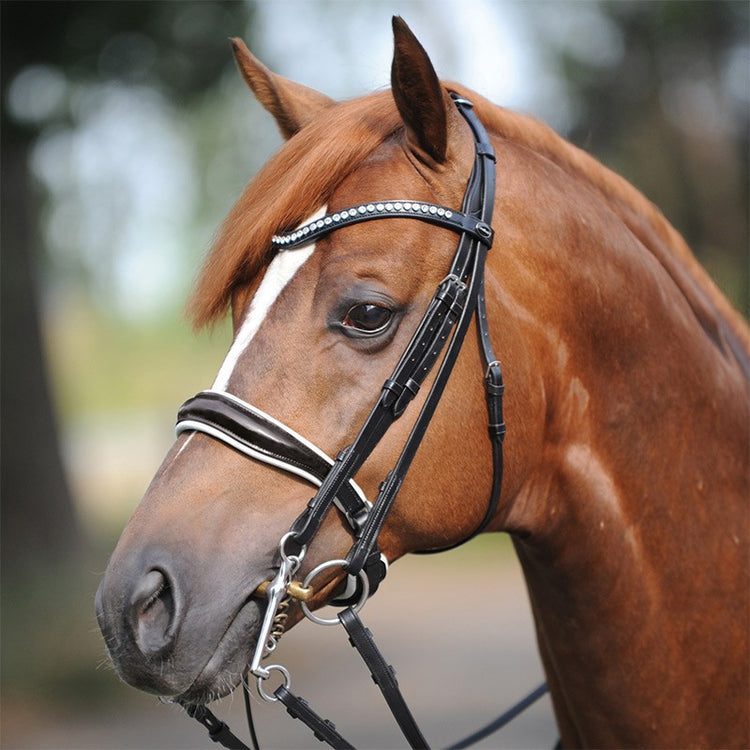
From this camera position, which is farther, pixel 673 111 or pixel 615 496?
pixel 673 111

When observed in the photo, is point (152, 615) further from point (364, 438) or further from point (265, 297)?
point (265, 297)

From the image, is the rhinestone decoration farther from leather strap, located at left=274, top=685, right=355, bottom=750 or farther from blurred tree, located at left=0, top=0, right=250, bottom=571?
blurred tree, located at left=0, top=0, right=250, bottom=571

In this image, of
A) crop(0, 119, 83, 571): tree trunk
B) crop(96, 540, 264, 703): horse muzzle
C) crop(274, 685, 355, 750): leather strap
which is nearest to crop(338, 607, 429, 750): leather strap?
crop(274, 685, 355, 750): leather strap

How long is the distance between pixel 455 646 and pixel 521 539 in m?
7.22

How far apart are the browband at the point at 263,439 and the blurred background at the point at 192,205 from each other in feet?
2.06

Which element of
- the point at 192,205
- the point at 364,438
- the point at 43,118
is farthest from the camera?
the point at 192,205

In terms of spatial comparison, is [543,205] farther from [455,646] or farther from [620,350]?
[455,646]

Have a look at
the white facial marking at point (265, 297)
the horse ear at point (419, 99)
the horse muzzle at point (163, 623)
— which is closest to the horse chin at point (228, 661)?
the horse muzzle at point (163, 623)

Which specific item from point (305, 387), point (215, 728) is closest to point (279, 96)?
point (305, 387)

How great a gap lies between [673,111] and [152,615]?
14.4m

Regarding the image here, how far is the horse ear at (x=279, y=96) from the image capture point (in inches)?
101

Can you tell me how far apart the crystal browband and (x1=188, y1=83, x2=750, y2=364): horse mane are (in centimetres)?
5

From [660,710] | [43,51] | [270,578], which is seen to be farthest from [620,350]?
[43,51]

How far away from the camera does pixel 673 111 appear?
1427 centimetres
